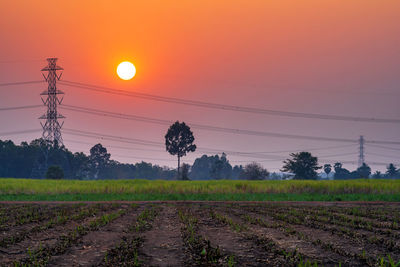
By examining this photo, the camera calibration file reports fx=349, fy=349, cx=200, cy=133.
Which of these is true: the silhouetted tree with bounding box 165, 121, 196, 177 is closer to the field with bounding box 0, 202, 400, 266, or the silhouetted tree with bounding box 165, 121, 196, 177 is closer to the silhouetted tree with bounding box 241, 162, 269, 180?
the silhouetted tree with bounding box 241, 162, 269, 180

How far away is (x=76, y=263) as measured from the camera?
9602mm

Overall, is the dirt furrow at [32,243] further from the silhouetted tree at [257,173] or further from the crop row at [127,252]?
the silhouetted tree at [257,173]

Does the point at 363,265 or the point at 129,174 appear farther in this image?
the point at 129,174

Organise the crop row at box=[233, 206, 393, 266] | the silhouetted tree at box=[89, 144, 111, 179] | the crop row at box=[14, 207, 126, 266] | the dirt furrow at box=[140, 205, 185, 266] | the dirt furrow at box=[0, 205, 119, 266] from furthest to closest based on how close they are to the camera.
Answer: the silhouetted tree at box=[89, 144, 111, 179], the dirt furrow at box=[0, 205, 119, 266], the crop row at box=[233, 206, 393, 266], the dirt furrow at box=[140, 205, 185, 266], the crop row at box=[14, 207, 126, 266]

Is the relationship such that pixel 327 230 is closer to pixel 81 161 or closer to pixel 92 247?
pixel 92 247

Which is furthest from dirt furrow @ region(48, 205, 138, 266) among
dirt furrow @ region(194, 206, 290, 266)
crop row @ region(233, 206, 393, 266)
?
crop row @ region(233, 206, 393, 266)

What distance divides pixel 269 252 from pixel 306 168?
9777cm

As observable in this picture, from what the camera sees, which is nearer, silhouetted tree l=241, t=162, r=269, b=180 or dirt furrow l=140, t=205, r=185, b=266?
dirt furrow l=140, t=205, r=185, b=266

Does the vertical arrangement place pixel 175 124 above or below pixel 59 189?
above

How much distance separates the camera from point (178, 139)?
352 ft

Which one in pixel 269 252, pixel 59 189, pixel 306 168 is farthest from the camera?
pixel 306 168

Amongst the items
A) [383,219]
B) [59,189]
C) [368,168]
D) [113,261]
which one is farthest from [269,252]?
[368,168]

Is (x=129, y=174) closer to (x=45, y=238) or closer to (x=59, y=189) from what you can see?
(x=59, y=189)

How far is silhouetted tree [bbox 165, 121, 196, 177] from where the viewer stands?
107 meters
